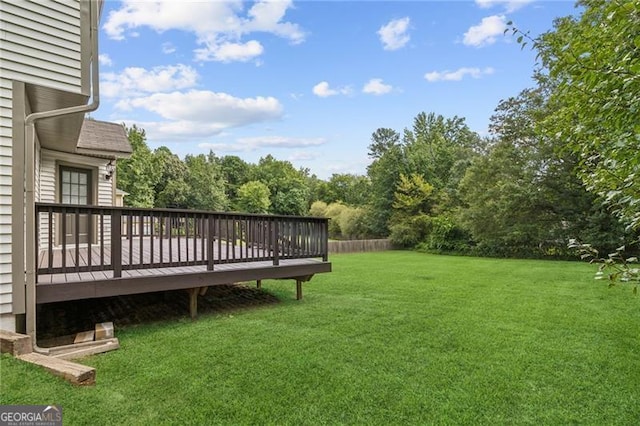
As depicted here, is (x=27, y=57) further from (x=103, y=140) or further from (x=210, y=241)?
(x=103, y=140)

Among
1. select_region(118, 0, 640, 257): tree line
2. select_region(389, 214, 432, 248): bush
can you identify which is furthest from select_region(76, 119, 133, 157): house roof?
select_region(389, 214, 432, 248): bush

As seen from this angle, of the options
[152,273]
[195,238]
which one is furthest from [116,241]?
[195,238]

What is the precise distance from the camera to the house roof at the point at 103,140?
7.50 m

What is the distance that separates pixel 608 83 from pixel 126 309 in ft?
19.2

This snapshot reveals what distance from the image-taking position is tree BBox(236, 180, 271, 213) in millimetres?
36750

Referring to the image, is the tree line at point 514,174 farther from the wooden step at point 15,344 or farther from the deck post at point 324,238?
the wooden step at point 15,344

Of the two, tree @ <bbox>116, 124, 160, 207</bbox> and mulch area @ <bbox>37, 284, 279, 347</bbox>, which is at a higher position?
tree @ <bbox>116, 124, 160, 207</bbox>

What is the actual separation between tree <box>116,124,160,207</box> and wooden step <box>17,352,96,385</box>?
75.6 feet

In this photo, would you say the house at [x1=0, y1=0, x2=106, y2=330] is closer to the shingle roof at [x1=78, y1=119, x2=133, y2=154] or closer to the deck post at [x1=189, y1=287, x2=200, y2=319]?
the deck post at [x1=189, y1=287, x2=200, y2=319]

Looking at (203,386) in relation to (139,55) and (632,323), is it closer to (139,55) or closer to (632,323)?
(632,323)

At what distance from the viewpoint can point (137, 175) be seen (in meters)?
25.2

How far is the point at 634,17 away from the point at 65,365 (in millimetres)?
4448

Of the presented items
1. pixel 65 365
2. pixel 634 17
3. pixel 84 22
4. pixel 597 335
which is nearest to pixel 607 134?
pixel 634 17

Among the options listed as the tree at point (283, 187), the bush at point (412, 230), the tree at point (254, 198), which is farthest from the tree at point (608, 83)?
the tree at point (283, 187)
